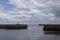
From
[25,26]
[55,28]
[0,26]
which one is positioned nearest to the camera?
[55,28]

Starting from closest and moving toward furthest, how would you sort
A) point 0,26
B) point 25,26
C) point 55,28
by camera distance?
point 55,28 → point 25,26 → point 0,26

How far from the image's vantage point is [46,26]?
28094 mm

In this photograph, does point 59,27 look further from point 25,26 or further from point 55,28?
point 25,26

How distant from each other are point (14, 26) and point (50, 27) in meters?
16.0

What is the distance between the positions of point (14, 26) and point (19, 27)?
162cm

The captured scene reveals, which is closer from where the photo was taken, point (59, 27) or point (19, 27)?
point (59, 27)

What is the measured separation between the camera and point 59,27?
2678 cm

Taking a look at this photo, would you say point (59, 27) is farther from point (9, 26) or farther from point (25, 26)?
point (9, 26)

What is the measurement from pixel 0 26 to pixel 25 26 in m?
8.63

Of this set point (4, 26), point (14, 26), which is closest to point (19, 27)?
point (14, 26)

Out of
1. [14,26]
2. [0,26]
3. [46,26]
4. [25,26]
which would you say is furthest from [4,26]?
[46,26]

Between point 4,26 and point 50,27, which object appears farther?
point 4,26

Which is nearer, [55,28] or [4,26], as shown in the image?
[55,28]

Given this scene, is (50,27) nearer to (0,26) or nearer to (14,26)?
(14,26)
